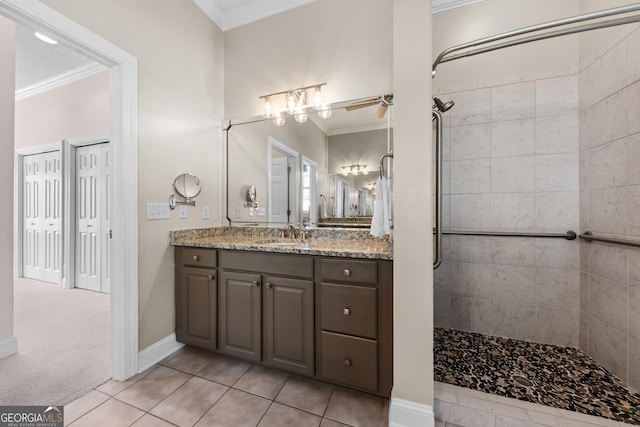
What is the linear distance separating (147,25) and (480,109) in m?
2.68

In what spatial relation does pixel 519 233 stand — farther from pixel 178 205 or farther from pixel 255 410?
pixel 178 205

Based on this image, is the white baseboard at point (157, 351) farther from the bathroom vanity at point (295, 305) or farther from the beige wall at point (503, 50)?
the beige wall at point (503, 50)

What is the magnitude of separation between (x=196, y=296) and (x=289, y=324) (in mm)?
813

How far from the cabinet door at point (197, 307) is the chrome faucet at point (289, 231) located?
2.25ft

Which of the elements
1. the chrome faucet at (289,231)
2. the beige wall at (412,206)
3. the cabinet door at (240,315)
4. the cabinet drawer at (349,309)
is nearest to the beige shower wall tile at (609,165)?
the beige wall at (412,206)

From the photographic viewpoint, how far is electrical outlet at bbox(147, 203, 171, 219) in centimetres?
189

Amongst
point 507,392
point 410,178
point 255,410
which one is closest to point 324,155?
point 410,178

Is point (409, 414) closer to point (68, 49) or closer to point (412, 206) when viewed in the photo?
point (412, 206)

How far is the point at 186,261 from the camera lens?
2025 mm

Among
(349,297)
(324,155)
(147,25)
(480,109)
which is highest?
(147,25)

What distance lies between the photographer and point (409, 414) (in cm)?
132

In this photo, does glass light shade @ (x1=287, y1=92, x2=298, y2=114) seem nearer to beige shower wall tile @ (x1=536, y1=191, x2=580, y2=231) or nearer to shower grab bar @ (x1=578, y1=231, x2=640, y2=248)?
beige shower wall tile @ (x1=536, y1=191, x2=580, y2=231)

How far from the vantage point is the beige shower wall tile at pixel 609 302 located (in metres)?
1.61

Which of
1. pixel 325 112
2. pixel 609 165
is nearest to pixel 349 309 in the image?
pixel 325 112
